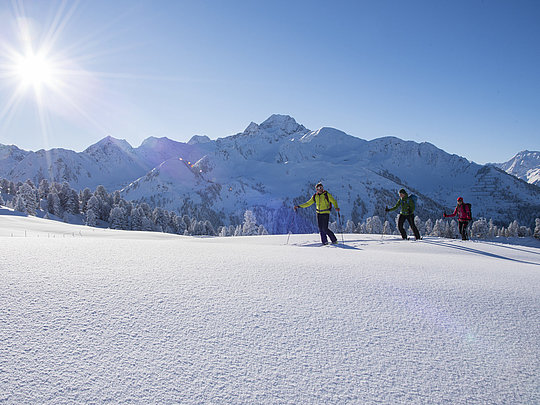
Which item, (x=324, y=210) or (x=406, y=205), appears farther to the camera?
(x=406, y=205)

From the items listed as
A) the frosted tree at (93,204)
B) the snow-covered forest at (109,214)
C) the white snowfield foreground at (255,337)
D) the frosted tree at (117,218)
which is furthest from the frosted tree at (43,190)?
the white snowfield foreground at (255,337)

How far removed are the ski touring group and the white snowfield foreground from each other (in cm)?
602

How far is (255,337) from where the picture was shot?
2.03 metres

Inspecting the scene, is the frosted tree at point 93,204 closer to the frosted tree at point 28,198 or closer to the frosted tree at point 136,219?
the frosted tree at point 28,198

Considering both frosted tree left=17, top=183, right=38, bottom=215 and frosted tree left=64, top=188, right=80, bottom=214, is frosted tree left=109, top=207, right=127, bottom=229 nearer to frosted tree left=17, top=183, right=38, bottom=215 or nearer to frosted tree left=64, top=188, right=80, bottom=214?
frosted tree left=17, top=183, right=38, bottom=215

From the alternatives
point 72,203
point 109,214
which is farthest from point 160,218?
point 72,203

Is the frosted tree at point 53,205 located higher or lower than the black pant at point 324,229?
higher

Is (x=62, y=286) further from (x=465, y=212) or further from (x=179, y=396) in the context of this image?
(x=465, y=212)

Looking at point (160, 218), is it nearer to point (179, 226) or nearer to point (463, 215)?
point (179, 226)

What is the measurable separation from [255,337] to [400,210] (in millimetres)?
12234

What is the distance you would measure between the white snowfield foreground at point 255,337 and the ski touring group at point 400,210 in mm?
6024

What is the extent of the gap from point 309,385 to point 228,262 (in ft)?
8.37

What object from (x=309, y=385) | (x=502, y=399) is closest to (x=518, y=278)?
(x=502, y=399)

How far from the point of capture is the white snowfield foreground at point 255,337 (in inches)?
61.1
